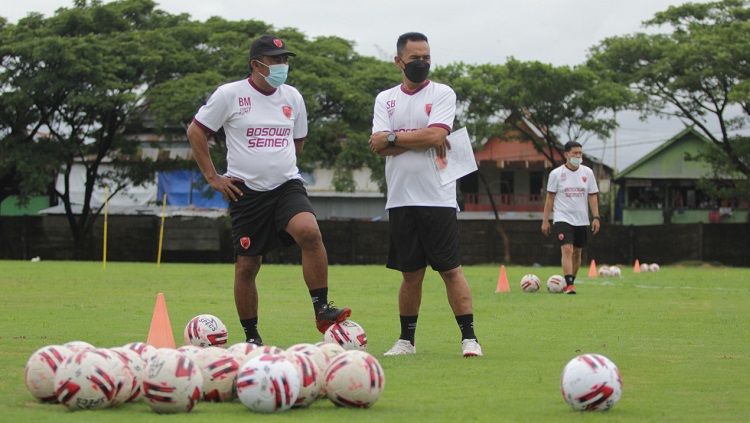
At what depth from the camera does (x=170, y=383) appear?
6.37 metres

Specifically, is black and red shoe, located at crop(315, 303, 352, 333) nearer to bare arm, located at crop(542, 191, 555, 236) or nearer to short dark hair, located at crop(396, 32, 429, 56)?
short dark hair, located at crop(396, 32, 429, 56)

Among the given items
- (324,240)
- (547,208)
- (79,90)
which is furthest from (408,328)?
(79,90)

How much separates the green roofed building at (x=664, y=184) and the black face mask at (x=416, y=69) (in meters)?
59.7

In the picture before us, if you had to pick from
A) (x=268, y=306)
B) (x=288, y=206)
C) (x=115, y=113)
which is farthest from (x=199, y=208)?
(x=288, y=206)

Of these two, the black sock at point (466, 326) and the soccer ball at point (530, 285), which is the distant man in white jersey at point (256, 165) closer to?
the black sock at point (466, 326)

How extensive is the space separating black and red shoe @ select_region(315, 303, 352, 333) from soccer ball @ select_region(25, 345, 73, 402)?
2899 millimetres

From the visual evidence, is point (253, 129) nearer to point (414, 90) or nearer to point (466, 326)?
point (414, 90)

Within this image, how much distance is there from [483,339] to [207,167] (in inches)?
125

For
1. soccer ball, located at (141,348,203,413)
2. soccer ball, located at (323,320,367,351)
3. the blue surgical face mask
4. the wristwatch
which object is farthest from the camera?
the blue surgical face mask

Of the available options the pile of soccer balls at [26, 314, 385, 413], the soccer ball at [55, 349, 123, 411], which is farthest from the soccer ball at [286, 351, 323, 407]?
the soccer ball at [55, 349, 123, 411]

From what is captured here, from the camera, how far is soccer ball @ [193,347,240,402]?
6.83 metres

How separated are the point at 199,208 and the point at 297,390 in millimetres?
60192

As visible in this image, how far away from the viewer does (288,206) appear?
32.3ft

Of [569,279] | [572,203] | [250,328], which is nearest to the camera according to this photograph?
[250,328]
